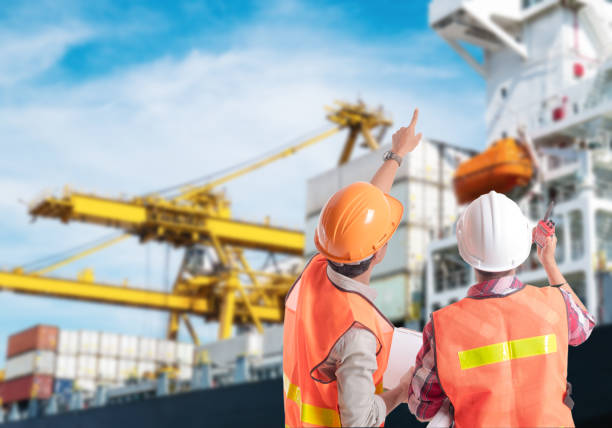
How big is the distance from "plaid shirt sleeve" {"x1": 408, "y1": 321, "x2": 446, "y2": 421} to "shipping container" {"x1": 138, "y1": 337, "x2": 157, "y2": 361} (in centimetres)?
3119

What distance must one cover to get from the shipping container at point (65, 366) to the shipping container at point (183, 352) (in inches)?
168

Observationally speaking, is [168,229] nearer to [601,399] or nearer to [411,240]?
[411,240]

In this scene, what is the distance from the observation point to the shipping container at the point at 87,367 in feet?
98.4

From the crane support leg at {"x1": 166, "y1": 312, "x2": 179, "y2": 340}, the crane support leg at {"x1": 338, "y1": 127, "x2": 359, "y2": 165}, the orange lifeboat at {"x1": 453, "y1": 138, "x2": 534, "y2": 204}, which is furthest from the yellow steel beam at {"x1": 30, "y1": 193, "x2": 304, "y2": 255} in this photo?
the orange lifeboat at {"x1": 453, "y1": 138, "x2": 534, "y2": 204}

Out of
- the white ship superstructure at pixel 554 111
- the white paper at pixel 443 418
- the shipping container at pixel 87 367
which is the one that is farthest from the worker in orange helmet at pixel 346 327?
the shipping container at pixel 87 367

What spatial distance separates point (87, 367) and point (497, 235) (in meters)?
30.1

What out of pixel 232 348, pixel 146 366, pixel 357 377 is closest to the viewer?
pixel 357 377

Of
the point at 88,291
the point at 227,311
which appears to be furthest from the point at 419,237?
the point at 88,291

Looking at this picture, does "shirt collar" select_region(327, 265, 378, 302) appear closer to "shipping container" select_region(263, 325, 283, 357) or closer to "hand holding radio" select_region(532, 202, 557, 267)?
"hand holding radio" select_region(532, 202, 557, 267)

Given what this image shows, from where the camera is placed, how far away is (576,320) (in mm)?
2146

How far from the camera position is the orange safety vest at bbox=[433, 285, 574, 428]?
201 centimetres

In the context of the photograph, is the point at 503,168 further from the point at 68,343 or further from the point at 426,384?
the point at 68,343

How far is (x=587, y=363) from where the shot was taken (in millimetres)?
10734

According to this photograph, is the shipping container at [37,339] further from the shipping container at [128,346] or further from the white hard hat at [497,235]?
the white hard hat at [497,235]
